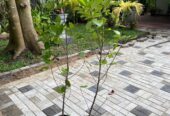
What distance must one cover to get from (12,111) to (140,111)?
171 centimetres

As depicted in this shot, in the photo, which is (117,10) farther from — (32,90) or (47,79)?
(32,90)

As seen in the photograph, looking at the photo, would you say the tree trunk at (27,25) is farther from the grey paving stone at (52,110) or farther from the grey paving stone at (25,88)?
the grey paving stone at (52,110)

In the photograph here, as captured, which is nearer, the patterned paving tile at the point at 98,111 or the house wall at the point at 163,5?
the patterned paving tile at the point at 98,111

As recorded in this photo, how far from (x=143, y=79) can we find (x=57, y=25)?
253 centimetres

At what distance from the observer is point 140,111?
260 centimetres


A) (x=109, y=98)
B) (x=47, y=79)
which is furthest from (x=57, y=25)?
(x=47, y=79)

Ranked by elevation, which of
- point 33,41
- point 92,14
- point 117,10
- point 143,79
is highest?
point 92,14

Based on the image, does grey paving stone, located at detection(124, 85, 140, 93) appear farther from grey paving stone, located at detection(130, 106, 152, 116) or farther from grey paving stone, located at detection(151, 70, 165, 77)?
grey paving stone, located at detection(151, 70, 165, 77)

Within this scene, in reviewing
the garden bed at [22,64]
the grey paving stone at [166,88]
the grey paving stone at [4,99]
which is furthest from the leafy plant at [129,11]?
the grey paving stone at [4,99]

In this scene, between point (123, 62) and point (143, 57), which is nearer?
point (123, 62)

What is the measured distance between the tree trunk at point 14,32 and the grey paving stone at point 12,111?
1902mm

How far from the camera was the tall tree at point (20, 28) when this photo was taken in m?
4.37

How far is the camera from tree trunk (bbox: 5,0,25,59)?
432 cm

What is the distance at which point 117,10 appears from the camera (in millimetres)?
6758
